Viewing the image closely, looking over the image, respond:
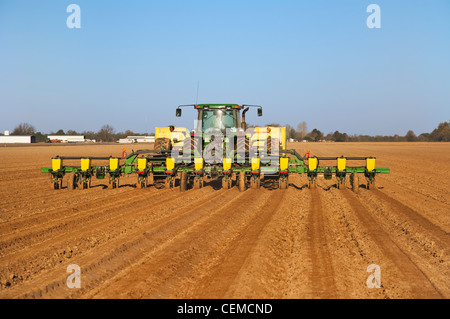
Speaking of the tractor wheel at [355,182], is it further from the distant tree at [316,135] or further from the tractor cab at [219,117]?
the distant tree at [316,135]

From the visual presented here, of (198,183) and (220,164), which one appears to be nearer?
(220,164)

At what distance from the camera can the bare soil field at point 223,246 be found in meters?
4.68

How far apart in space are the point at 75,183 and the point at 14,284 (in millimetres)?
8833

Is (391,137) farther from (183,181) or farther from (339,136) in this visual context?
(183,181)

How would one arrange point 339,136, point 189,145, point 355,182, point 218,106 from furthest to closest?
point 339,136 < point 218,106 < point 189,145 < point 355,182

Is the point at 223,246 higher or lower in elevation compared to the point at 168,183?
lower

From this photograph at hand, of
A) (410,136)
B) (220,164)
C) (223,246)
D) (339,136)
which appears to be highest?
(339,136)

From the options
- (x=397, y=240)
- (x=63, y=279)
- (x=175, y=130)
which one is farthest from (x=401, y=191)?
(x=63, y=279)

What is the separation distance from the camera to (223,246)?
255 inches

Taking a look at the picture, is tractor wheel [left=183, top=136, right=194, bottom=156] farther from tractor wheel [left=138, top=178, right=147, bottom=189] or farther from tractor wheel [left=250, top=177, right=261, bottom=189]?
tractor wheel [left=250, top=177, right=261, bottom=189]

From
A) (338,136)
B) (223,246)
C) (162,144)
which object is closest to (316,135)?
(338,136)

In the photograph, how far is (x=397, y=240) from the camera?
683 cm
